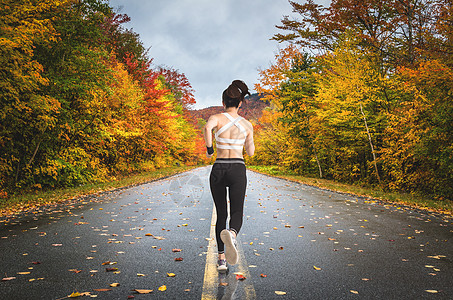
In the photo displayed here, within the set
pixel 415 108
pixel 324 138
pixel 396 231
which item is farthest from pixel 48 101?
pixel 324 138

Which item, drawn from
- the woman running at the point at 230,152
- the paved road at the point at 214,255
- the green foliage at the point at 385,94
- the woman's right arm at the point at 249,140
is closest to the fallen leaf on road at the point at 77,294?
the paved road at the point at 214,255

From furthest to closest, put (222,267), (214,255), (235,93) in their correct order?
1. (214,255)
2. (222,267)
3. (235,93)

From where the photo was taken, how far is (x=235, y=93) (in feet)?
12.1

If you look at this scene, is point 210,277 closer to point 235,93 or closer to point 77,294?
point 77,294

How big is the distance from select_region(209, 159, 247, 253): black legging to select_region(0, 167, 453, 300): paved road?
0.72 metres

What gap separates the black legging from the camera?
140 inches

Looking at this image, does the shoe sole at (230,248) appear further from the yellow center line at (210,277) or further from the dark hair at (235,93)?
the dark hair at (235,93)

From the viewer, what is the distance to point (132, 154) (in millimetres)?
27938

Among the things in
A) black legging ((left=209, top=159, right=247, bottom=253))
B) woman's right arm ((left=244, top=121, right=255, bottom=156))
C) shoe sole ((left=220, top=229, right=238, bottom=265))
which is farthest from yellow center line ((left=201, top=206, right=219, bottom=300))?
woman's right arm ((left=244, top=121, right=255, bottom=156))

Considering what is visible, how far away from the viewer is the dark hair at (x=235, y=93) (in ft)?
12.0

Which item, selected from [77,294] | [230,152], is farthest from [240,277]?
[77,294]

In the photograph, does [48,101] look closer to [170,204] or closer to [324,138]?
[170,204]

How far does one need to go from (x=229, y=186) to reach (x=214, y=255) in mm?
1596

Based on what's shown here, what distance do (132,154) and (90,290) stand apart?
84.2 ft
